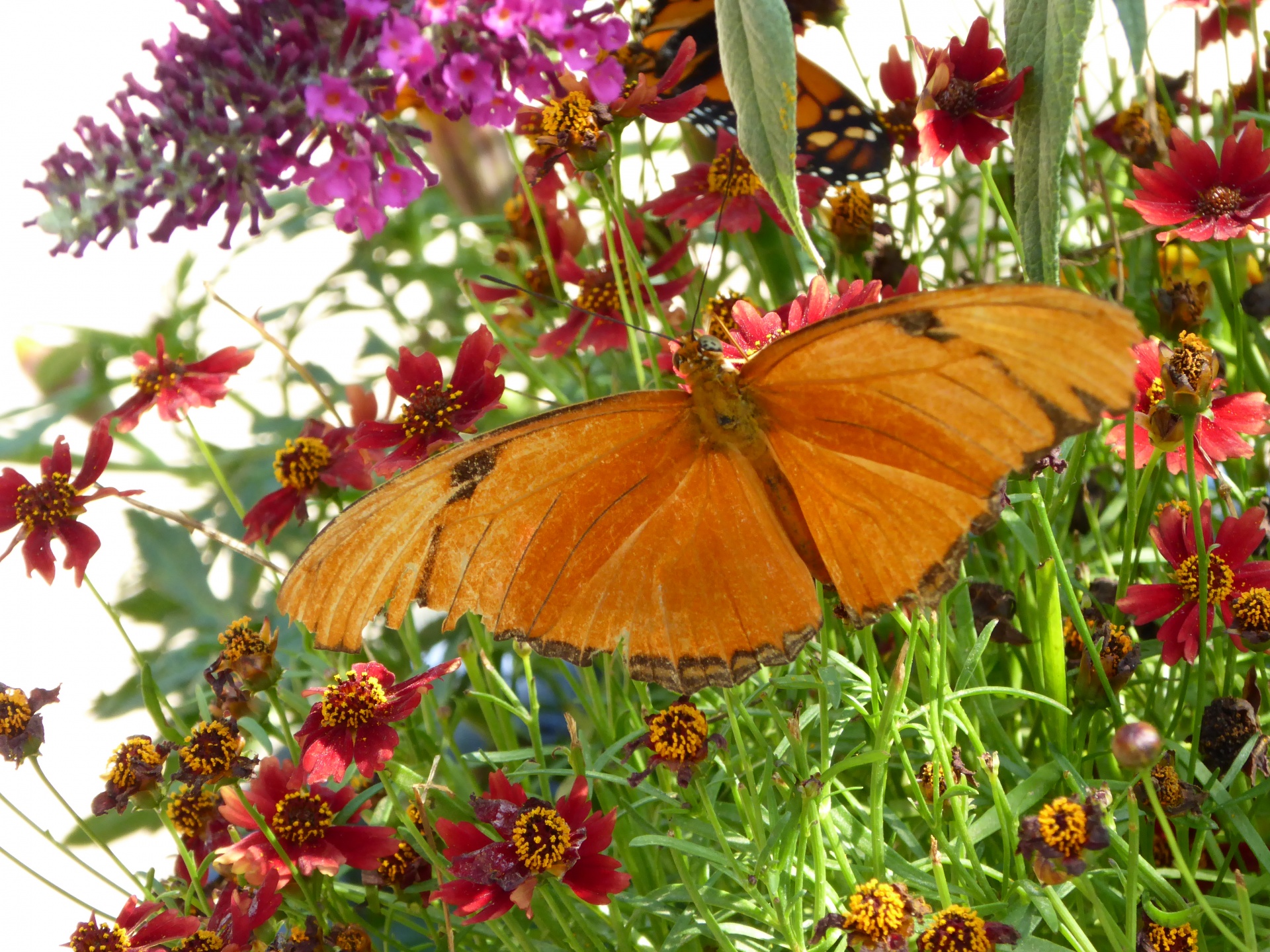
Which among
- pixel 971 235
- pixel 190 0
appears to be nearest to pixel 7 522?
pixel 190 0

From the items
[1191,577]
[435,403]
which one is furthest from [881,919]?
[435,403]

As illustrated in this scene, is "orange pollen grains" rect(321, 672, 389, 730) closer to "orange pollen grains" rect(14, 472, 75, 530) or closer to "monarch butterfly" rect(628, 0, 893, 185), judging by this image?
"orange pollen grains" rect(14, 472, 75, 530)

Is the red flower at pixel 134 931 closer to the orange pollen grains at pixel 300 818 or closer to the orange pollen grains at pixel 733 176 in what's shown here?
the orange pollen grains at pixel 300 818

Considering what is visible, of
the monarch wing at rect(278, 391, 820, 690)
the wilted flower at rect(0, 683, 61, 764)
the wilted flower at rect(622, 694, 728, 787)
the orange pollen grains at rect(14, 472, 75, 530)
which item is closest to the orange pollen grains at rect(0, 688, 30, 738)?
the wilted flower at rect(0, 683, 61, 764)

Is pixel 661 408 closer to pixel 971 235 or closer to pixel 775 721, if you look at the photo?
pixel 775 721

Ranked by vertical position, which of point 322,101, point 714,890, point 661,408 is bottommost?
point 714,890

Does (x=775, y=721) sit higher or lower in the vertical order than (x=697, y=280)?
lower

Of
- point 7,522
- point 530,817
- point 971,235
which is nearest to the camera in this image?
point 530,817
